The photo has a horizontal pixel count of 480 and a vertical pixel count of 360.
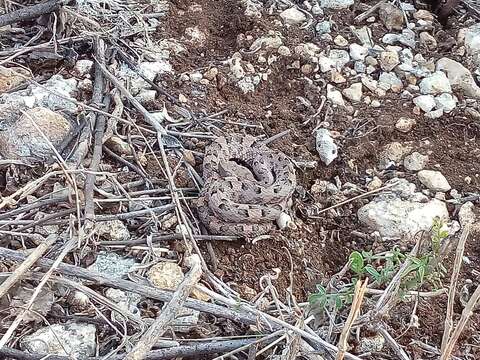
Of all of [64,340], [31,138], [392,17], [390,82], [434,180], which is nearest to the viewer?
[64,340]

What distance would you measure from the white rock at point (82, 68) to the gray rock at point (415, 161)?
60.7 inches

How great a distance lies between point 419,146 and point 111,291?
1.67m

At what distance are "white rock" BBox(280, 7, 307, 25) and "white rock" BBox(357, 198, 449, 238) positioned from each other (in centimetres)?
129

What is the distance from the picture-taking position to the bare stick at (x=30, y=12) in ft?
11.3

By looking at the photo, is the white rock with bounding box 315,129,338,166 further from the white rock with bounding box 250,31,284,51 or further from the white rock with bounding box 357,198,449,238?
the white rock with bounding box 250,31,284,51

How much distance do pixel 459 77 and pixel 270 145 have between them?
3.55ft

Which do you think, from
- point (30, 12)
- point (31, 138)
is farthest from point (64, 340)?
point (30, 12)

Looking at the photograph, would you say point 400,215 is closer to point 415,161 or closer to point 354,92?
point 415,161

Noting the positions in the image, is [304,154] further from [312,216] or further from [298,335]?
[298,335]

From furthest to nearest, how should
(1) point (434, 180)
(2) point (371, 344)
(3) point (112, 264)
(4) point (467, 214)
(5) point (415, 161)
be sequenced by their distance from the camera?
(5) point (415, 161) → (1) point (434, 180) → (4) point (467, 214) → (3) point (112, 264) → (2) point (371, 344)

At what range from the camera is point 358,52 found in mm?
3916

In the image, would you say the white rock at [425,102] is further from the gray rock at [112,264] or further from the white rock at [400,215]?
the gray rock at [112,264]

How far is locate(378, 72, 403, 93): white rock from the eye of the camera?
3.78 meters

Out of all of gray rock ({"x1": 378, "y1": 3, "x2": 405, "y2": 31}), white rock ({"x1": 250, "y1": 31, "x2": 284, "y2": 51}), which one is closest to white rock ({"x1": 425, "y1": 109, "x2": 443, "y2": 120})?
gray rock ({"x1": 378, "y1": 3, "x2": 405, "y2": 31})
